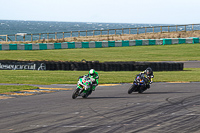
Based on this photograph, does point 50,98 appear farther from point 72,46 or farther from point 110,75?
point 72,46

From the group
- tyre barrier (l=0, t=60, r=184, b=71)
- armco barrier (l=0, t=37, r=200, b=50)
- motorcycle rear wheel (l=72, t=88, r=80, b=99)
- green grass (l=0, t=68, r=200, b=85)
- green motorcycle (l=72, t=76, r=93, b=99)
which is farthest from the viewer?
armco barrier (l=0, t=37, r=200, b=50)

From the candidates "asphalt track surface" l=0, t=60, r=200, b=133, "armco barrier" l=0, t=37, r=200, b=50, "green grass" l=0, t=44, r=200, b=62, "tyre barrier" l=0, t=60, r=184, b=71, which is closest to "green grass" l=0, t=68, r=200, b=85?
"tyre barrier" l=0, t=60, r=184, b=71

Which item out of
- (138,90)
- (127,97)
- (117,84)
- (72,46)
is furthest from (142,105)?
(72,46)

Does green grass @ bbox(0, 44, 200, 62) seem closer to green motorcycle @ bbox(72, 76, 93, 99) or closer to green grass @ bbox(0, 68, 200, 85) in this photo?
green grass @ bbox(0, 68, 200, 85)

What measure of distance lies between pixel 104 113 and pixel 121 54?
3116 centimetres

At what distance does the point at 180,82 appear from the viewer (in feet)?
78.6

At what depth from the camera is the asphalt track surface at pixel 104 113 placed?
33.7 ft

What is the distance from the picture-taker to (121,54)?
43.6 m

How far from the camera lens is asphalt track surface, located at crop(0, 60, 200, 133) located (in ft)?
33.7

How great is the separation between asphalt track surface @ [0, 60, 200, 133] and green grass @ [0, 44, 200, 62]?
21.3 metres

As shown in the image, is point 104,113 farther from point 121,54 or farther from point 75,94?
point 121,54

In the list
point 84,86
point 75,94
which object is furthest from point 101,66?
point 84,86

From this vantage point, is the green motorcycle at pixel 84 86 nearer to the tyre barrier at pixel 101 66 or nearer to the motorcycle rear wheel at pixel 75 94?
the motorcycle rear wheel at pixel 75 94

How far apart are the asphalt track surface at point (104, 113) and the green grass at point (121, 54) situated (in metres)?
21.3
